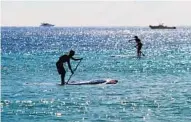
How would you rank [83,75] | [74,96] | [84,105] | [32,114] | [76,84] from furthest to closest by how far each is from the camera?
[83,75] → [76,84] → [74,96] → [84,105] → [32,114]

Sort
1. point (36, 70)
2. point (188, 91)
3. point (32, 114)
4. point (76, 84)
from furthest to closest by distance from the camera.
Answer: point (36, 70), point (76, 84), point (188, 91), point (32, 114)

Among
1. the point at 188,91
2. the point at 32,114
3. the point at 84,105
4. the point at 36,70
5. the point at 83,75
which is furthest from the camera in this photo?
the point at 36,70

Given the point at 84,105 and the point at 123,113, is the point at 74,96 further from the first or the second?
the point at 123,113

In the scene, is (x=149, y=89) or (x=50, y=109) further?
(x=149, y=89)

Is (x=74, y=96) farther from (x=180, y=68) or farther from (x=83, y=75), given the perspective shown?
(x=180, y=68)

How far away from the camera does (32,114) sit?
20.9 metres

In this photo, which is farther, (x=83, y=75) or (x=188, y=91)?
(x=83, y=75)

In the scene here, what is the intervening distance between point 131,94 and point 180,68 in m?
16.9

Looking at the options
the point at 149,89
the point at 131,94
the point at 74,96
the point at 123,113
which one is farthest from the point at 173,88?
the point at 123,113

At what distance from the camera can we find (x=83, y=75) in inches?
1475

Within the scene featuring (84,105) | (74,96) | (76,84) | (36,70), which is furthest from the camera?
(36,70)

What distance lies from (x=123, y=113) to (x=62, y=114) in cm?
211

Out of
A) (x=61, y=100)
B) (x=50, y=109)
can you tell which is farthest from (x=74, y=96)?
(x=50, y=109)

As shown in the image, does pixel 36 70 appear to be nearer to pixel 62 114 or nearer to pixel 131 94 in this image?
pixel 131 94
